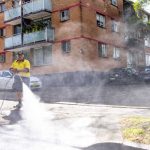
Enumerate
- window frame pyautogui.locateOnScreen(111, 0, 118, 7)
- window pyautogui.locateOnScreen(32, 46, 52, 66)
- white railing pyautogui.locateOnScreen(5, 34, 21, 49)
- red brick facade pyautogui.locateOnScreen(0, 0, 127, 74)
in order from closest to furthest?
red brick facade pyautogui.locateOnScreen(0, 0, 127, 74)
window pyautogui.locateOnScreen(32, 46, 52, 66)
white railing pyautogui.locateOnScreen(5, 34, 21, 49)
window frame pyautogui.locateOnScreen(111, 0, 118, 7)

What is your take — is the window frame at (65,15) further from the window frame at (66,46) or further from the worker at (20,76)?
the worker at (20,76)

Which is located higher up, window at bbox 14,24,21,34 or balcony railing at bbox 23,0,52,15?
balcony railing at bbox 23,0,52,15

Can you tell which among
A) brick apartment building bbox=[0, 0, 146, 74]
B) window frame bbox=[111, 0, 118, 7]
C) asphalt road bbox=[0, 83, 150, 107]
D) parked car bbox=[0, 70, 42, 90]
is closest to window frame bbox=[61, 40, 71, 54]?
brick apartment building bbox=[0, 0, 146, 74]

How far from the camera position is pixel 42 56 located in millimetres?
27719

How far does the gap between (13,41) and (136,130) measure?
24.2 m

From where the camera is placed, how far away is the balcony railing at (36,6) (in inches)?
1039

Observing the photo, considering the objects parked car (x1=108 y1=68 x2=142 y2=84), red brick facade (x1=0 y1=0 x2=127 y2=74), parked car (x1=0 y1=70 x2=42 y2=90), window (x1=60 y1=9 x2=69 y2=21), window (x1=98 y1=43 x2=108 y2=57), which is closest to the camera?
parked car (x1=0 y1=70 x2=42 y2=90)

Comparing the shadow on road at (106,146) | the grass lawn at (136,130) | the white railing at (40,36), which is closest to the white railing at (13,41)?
the white railing at (40,36)

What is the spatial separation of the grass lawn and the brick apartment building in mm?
18496

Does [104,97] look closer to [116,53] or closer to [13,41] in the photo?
[116,53]

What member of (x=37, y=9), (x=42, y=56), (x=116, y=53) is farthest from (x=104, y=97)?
(x=116, y=53)

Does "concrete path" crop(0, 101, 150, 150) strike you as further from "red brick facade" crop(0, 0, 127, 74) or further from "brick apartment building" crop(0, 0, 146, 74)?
"brick apartment building" crop(0, 0, 146, 74)

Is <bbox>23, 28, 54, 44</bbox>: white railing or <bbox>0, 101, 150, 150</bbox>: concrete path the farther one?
<bbox>23, 28, 54, 44</bbox>: white railing

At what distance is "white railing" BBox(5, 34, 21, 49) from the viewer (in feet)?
92.0
